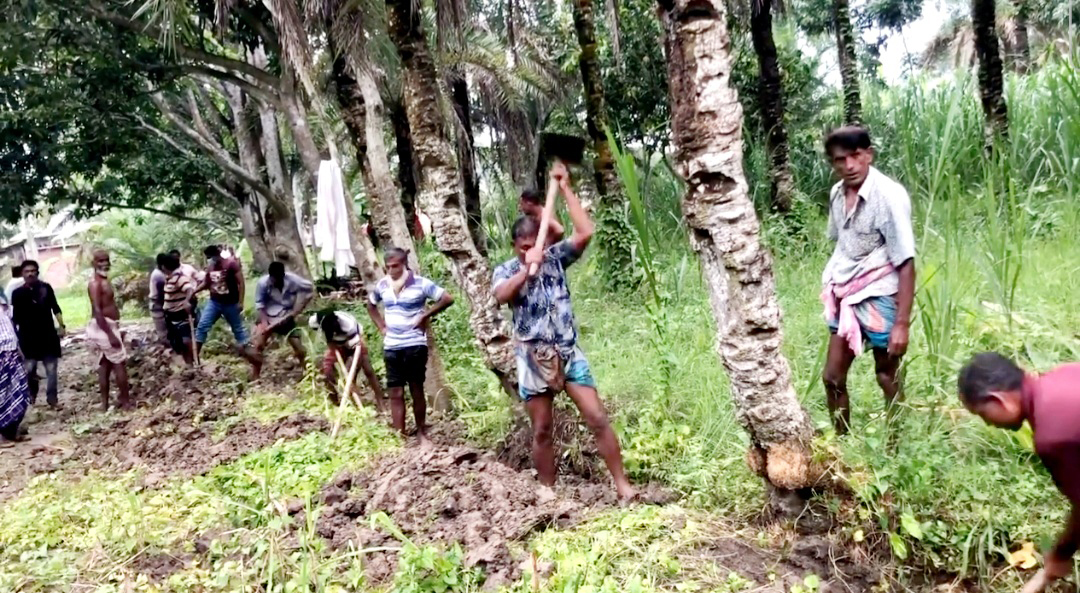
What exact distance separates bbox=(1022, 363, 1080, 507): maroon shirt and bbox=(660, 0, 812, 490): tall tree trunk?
1.08 metres

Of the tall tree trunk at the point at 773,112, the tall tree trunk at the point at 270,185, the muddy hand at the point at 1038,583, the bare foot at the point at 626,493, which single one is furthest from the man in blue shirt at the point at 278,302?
the muddy hand at the point at 1038,583

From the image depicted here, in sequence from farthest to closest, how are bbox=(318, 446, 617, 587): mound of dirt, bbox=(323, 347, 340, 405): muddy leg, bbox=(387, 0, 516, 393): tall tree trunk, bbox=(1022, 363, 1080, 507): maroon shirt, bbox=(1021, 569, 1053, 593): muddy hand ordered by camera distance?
bbox=(323, 347, 340, 405): muddy leg < bbox=(387, 0, 516, 393): tall tree trunk < bbox=(318, 446, 617, 587): mound of dirt < bbox=(1021, 569, 1053, 593): muddy hand < bbox=(1022, 363, 1080, 507): maroon shirt

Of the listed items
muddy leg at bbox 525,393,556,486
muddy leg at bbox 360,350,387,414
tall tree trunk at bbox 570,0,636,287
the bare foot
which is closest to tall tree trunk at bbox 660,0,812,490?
the bare foot

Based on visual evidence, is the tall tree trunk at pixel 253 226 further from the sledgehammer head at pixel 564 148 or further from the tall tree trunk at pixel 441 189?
the sledgehammer head at pixel 564 148

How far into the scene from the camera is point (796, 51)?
11805mm

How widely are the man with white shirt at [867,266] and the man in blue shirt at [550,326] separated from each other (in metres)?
1.15

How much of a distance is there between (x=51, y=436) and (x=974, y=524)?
7.27 meters

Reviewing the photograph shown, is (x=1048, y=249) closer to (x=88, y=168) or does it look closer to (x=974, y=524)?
(x=974, y=524)

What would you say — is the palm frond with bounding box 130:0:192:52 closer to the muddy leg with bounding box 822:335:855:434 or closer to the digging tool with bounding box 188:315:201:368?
the digging tool with bounding box 188:315:201:368

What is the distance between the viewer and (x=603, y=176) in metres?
8.94

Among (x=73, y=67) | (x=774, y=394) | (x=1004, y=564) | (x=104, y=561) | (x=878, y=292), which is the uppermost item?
(x=73, y=67)

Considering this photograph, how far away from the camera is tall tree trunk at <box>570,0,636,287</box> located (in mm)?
8453

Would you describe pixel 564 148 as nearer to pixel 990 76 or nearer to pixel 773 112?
pixel 990 76

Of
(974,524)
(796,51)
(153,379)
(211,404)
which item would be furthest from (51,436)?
(796,51)
